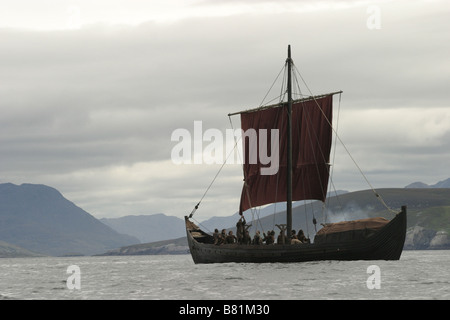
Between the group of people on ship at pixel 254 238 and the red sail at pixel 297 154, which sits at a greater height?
the red sail at pixel 297 154

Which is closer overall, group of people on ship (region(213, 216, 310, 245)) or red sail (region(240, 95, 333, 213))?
group of people on ship (region(213, 216, 310, 245))

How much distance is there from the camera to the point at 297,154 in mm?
73125

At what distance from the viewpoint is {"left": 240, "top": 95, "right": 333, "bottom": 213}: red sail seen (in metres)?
71.9

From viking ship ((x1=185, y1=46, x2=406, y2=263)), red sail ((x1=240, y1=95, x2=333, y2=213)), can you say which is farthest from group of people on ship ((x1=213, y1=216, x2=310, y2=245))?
red sail ((x1=240, y1=95, x2=333, y2=213))

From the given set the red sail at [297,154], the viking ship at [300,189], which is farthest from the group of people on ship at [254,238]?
the red sail at [297,154]

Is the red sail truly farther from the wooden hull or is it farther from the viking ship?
the wooden hull

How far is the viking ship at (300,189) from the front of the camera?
65.6 m

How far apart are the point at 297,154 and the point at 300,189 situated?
3503 millimetres

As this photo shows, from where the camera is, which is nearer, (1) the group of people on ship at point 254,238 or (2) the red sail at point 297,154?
(1) the group of people on ship at point 254,238

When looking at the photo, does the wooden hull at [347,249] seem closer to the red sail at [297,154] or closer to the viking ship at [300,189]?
the viking ship at [300,189]
